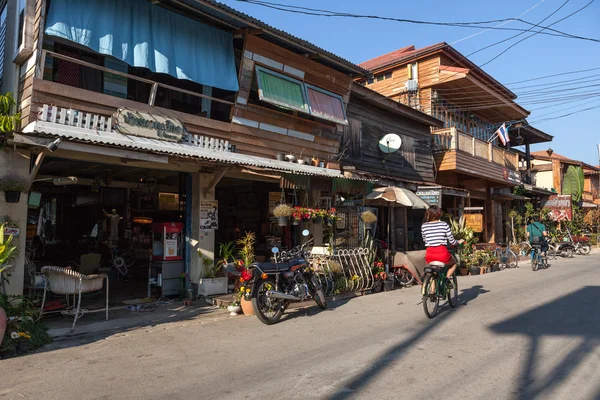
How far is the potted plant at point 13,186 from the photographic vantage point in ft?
21.4

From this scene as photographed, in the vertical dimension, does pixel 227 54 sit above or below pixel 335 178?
above

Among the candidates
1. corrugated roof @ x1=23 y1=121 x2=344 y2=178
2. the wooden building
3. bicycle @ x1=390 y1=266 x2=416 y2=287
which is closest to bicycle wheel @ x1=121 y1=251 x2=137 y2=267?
the wooden building

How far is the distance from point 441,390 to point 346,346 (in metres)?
1.78

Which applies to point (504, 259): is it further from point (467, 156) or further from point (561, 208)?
point (561, 208)

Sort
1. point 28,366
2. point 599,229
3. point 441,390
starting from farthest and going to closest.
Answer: point 599,229, point 28,366, point 441,390

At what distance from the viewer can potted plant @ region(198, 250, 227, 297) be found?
9172 millimetres

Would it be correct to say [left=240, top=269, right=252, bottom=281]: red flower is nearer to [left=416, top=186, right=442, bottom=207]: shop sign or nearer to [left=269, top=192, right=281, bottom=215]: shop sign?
[left=269, top=192, right=281, bottom=215]: shop sign

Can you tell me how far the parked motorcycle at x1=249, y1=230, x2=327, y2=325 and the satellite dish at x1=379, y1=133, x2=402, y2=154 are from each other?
27.6 feet

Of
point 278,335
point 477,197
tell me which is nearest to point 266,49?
point 278,335

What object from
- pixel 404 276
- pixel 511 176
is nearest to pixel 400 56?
pixel 511 176

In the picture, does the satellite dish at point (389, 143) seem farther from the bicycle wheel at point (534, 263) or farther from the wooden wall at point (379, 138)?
the bicycle wheel at point (534, 263)

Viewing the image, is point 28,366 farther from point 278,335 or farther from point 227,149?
point 227,149

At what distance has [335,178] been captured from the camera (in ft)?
33.4

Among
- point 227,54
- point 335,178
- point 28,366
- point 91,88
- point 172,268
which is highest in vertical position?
point 227,54
